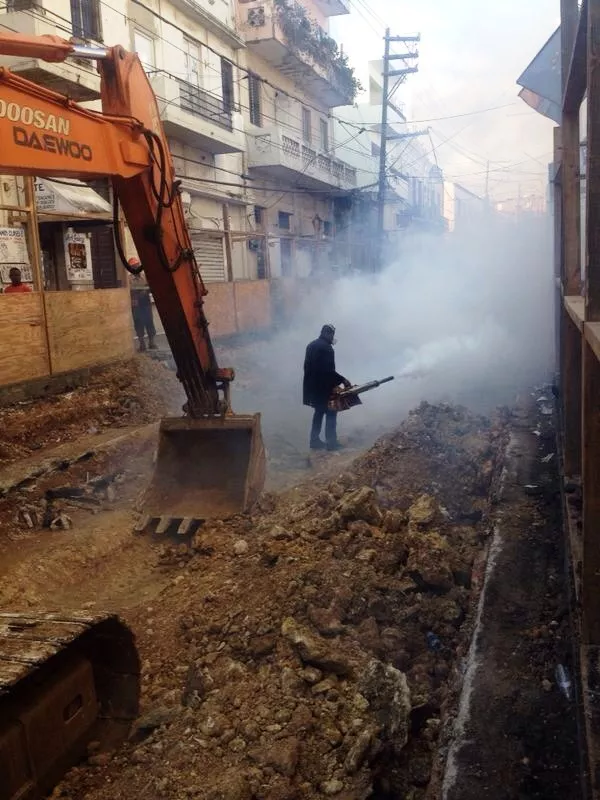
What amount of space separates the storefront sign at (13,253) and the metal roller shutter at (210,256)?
8964 millimetres

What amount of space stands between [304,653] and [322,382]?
593 centimetres

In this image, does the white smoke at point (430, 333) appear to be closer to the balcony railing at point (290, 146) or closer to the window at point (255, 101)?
the balcony railing at point (290, 146)

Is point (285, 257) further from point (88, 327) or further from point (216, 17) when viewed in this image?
point (88, 327)

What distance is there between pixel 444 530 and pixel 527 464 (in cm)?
166

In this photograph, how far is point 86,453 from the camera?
26.7 feet

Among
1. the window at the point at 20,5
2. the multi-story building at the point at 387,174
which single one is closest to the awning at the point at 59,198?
the window at the point at 20,5

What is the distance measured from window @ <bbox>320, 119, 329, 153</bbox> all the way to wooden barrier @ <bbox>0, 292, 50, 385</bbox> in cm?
2411

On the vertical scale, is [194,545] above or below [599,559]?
below

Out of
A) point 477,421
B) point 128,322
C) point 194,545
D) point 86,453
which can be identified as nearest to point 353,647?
point 194,545

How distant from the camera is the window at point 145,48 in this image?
17219 millimetres

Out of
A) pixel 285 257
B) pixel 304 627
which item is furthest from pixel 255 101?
pixel 304 627

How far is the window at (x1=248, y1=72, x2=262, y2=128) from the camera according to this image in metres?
24.1

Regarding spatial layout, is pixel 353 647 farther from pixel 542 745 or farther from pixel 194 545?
pixel 194 545

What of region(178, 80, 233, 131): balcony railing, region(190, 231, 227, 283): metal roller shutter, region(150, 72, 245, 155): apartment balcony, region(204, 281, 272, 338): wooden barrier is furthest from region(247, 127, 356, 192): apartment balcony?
region(204, 281, 272, 338): wooden barrier
